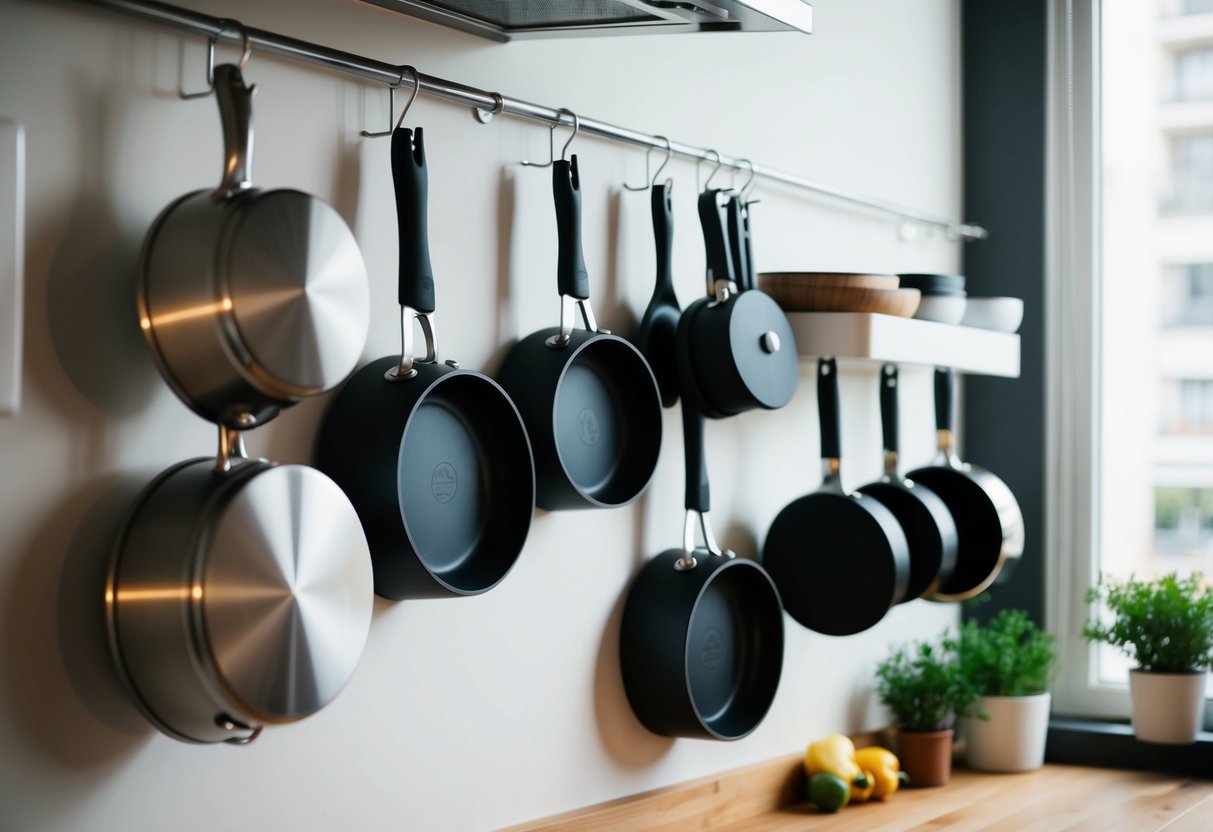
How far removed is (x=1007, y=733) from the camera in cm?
212

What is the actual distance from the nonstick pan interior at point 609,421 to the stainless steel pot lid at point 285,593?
0.39 m

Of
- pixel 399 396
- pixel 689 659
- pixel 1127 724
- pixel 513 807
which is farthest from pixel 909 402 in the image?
pixel 399 396

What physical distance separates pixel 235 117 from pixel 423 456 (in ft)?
1.25

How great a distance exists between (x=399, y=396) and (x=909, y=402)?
1.23 metres

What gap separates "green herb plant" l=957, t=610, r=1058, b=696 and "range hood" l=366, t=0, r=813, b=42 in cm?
111

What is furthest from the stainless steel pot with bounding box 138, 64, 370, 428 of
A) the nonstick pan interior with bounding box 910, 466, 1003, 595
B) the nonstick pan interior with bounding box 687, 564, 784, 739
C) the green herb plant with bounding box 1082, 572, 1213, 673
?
the green herb plant with bounding box 1082, 572, 1213, 673

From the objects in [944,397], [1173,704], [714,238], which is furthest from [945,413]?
[714,238]

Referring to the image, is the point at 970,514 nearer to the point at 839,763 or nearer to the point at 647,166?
the point at 839,763

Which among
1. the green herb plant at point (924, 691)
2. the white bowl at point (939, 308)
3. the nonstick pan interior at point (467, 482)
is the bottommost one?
the green herb plant at point (924, 691)

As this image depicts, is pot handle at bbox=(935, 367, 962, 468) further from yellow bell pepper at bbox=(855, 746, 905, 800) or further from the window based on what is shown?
yellow bell pepper at bbox=(855, 746, 905, 800)

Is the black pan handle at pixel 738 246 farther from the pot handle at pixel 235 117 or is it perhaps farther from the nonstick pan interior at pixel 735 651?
the pot handle at pixel 235 117

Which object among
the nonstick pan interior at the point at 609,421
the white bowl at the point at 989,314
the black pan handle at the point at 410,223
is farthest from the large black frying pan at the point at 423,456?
the white bowl at the point at 989,314

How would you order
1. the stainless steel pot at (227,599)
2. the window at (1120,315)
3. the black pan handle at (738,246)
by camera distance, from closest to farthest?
the stainless steel pot at (227,599)
the black pan handle at (738,246)
the window at (1120,315)

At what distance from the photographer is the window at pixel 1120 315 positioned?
2275mm
